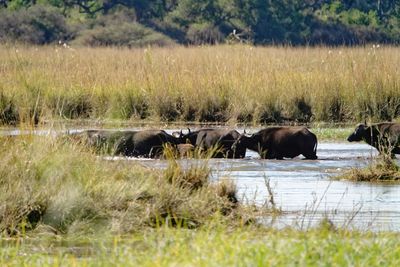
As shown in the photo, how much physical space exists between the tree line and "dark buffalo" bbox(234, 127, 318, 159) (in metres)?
31.9

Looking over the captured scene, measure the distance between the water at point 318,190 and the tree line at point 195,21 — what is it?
108 feet

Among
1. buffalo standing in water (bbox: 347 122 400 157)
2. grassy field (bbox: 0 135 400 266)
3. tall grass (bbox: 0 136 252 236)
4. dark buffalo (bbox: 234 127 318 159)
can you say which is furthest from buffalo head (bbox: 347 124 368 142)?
tall grass (bbox: 0 136 252 236)

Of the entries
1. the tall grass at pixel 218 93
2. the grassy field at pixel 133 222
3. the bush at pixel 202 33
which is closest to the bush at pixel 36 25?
the bush at pixel 202 33

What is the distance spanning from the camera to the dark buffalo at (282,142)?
1619cm

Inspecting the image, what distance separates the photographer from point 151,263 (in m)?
6.57

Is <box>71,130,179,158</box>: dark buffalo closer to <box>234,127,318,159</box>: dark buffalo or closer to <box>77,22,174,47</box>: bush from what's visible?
<box>234,127,318,159</box>: dark buffalo

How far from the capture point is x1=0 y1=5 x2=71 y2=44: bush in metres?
47.7

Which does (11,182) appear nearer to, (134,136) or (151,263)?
(151,263)

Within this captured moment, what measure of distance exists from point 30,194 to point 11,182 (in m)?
0.24

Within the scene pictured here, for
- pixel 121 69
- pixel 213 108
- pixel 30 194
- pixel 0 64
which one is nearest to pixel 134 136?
pixel 213 108

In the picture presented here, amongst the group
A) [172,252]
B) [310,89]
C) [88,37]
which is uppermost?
[172,252]

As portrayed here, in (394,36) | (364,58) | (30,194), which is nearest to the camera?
(30,194)

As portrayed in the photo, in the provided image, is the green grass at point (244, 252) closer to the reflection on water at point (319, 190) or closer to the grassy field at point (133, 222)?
the grassy field at point (133, 222)

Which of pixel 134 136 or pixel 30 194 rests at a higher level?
pixel 30 194
